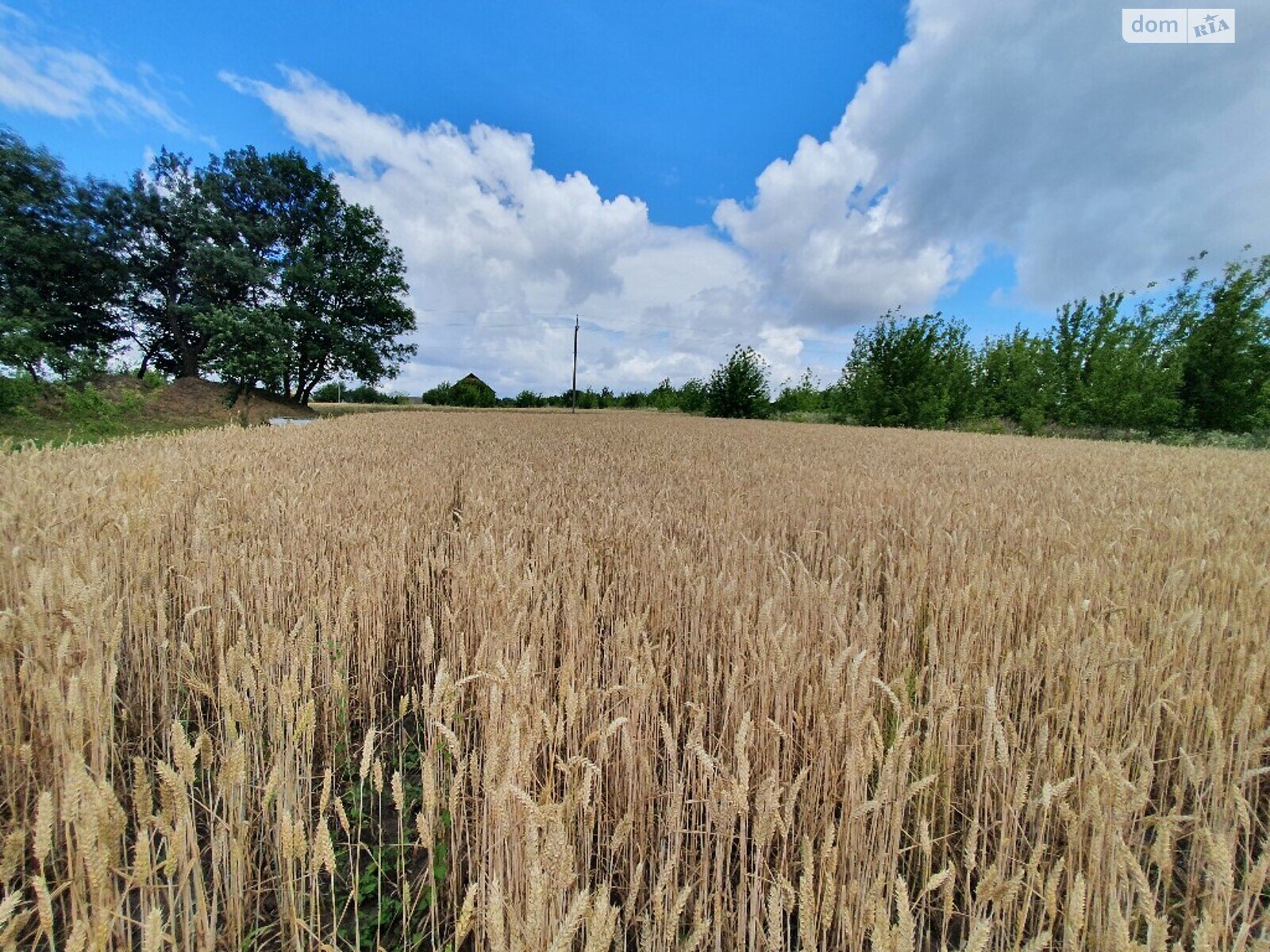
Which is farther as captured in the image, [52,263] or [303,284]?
[303,284]

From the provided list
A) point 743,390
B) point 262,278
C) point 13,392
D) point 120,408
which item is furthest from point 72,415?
point 743,390

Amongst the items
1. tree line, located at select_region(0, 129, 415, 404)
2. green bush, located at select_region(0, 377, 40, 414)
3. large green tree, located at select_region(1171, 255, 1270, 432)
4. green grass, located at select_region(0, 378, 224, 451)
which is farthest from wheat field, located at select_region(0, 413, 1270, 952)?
large green tree, located at select_region(1171, 255, 1270, 432)

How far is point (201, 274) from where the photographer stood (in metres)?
25.3

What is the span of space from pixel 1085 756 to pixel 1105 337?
37240 mm

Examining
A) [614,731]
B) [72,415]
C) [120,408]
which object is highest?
[120,408]

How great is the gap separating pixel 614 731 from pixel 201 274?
34177 millimetres

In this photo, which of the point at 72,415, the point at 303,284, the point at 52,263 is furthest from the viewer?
the point at 303,284

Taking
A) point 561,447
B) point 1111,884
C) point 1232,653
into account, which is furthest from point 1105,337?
point 1111,884

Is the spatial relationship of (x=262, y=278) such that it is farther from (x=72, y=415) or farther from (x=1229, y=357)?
(x=1229, y=357)

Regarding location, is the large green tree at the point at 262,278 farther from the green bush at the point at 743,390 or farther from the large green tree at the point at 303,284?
the green bush at the point at 743,390

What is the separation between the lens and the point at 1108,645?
1.68 metres

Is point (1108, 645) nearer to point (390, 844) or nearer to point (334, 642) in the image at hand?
point (390, 844)

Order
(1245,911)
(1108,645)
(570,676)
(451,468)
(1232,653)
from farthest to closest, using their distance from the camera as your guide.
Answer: (451,468)
(1232,653)
(1108,645)
(570,676)
(1245,911)

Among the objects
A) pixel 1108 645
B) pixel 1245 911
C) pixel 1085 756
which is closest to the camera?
pixel 1245 911
